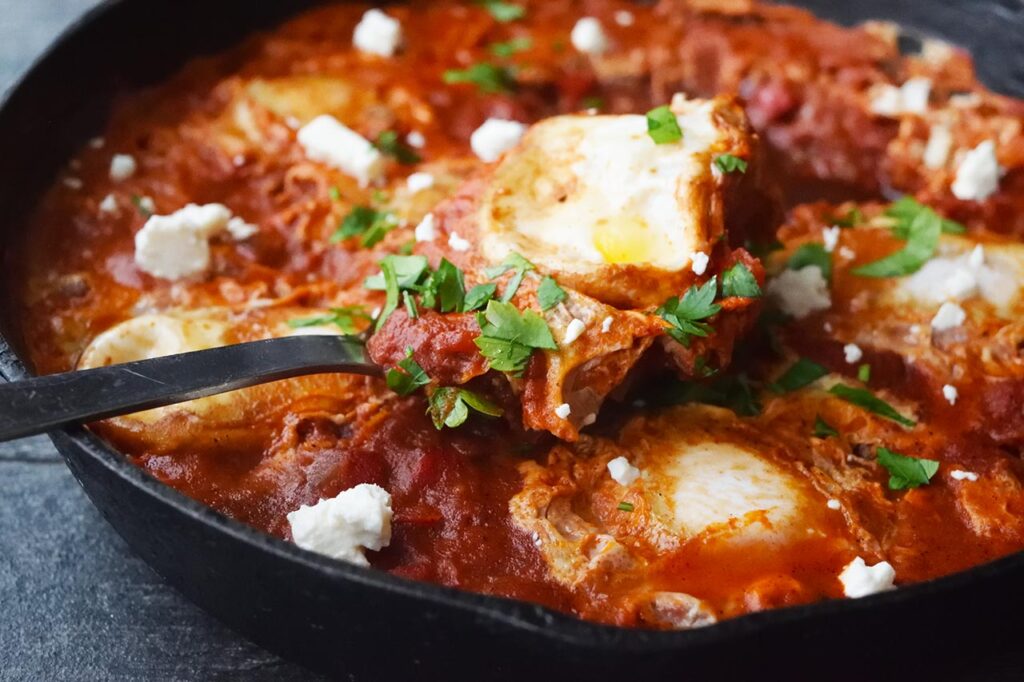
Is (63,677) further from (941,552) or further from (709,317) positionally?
(941,552)

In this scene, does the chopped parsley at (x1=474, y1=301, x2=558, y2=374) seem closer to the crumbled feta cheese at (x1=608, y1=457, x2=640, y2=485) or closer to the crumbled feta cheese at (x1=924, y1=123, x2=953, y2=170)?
the crumbled feta cheese at (x1=608, y1=457, x2=640, y2=485)

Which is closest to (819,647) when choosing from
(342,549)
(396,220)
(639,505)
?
(639,505)

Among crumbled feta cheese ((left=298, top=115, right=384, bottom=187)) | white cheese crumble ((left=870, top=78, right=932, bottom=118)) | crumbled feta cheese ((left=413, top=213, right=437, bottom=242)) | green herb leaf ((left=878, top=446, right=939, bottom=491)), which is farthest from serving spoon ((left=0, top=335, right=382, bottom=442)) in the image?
white cheese crumble ((left=870, top=78, right=932, bottom=118))

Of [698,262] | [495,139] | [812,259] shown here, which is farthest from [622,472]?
[495,139]

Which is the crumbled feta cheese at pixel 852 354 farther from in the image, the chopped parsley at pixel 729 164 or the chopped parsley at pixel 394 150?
the chopped parsley at pixel 394 150

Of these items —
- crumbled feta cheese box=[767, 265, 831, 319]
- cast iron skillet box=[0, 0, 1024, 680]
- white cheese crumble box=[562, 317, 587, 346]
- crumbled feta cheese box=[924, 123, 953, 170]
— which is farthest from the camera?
crumbled feta cheese box=[924, 123, 953, 170]

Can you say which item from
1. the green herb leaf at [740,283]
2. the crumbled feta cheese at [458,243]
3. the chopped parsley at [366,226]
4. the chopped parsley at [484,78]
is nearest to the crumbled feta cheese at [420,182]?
the chopped parsley at [366,226]
